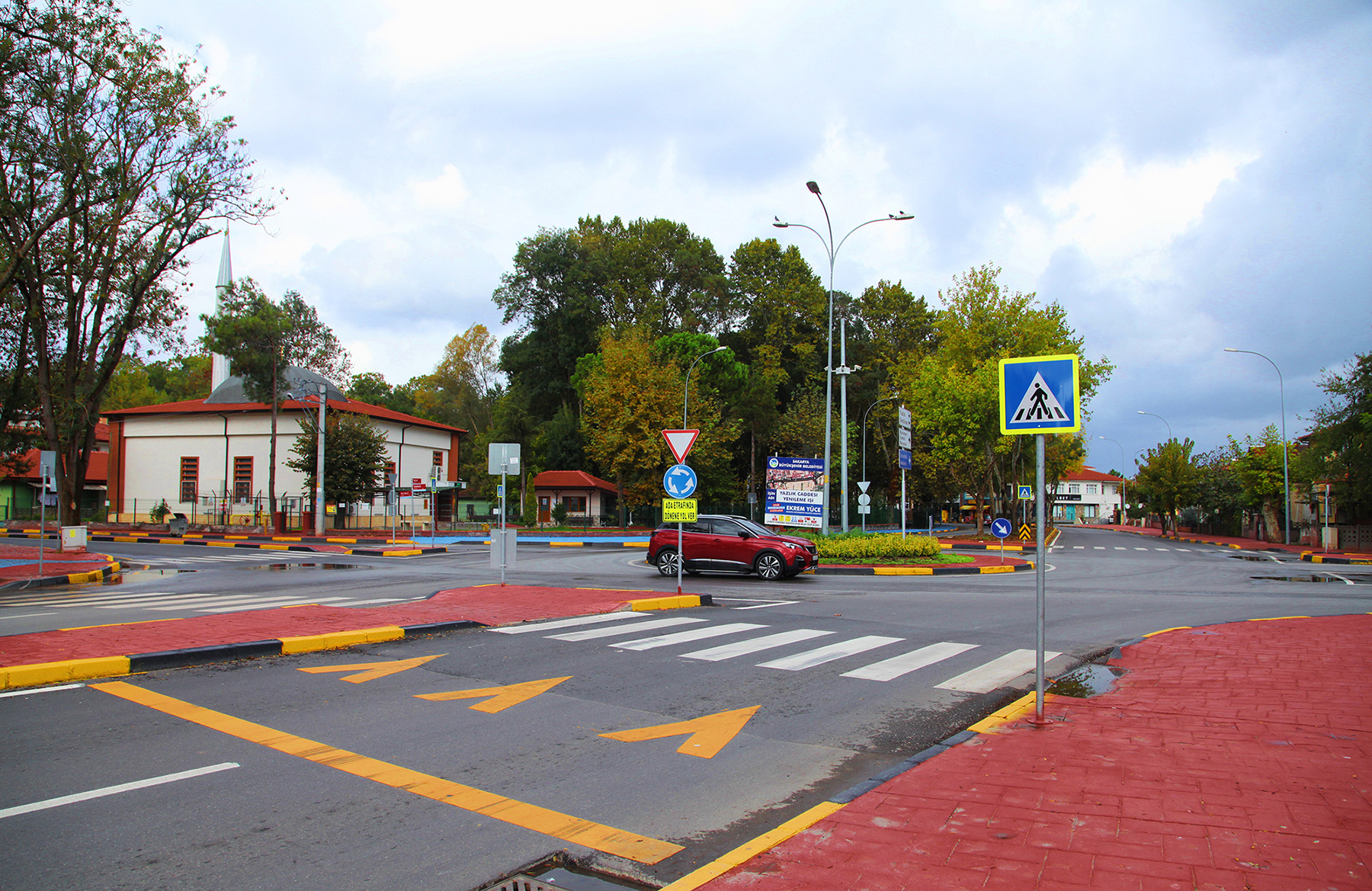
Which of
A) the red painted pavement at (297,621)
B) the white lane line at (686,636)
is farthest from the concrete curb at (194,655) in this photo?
the white lane line at (686,636)

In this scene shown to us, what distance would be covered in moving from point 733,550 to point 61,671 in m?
14.4

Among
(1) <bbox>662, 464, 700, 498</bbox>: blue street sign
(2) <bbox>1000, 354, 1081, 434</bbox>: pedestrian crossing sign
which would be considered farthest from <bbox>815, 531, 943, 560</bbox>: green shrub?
(2) <bbox>1000, 354, 1081, 434</bbox>: pedestrian crossing sign

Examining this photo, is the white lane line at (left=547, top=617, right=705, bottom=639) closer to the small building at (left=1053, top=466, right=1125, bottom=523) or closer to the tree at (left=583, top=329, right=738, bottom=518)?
the tree at (left=583, top=329, right=738, bottom=518)

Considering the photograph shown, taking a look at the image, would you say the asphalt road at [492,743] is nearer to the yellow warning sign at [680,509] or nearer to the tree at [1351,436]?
the yellow warning sign at [680,509]

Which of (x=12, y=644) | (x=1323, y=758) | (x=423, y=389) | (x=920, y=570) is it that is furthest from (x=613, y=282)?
(x=1323, y=758)

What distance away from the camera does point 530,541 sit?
3647 cm

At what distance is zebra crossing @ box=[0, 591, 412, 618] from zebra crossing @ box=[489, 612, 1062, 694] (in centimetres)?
452

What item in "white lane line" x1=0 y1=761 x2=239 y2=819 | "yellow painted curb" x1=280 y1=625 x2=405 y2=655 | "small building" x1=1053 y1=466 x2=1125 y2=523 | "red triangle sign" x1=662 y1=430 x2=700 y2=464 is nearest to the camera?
"white lane line" x1=0 y1=761 x2=239 y2=819

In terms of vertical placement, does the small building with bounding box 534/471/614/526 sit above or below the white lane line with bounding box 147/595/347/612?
above

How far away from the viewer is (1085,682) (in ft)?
26.9

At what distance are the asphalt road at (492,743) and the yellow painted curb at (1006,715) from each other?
24 cm

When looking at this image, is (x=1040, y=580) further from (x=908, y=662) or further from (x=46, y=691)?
(x=46, y=691)

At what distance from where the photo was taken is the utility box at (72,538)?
24859 mm

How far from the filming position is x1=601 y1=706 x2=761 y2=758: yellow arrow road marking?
19.3 ft
